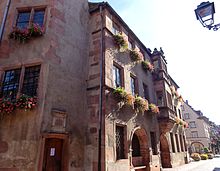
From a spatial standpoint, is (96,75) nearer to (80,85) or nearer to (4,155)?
(80,85)

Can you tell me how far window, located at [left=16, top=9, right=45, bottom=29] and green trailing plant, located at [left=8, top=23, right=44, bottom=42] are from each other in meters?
0.65

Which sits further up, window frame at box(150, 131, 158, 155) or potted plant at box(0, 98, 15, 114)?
potted plant at box(0, 98, 15, 114)

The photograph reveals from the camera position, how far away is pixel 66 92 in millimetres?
7953

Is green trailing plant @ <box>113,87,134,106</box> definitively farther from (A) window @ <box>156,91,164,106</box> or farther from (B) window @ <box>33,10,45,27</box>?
(A) window @ <box>156,91,164,106</box>

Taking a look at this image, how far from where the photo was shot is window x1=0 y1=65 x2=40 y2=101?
746 centimetres

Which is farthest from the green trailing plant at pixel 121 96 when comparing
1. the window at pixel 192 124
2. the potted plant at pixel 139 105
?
the window at pixel 192 124

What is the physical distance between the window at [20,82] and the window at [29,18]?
8.03 ft

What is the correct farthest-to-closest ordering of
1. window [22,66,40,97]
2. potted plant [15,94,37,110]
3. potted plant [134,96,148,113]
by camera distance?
potted plant [134,96,148,113] → window [22,66,40,97] → potted plant [15,94,37,110]

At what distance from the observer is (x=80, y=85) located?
347 inches

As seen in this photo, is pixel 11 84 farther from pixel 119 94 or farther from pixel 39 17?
pixel 119 94

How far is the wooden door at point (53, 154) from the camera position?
679 cm

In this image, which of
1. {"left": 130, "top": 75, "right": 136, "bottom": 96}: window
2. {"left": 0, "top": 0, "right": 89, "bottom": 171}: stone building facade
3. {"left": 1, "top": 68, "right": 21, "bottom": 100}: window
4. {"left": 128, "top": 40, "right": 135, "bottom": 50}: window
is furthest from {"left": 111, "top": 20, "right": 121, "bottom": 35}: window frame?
{"left": 1, "top": 68, "right": 21, "bottom": 100}: window

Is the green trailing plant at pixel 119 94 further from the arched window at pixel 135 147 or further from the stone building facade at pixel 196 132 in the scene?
the stone building facade at pixel 196 132

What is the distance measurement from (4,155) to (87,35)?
7137mm
